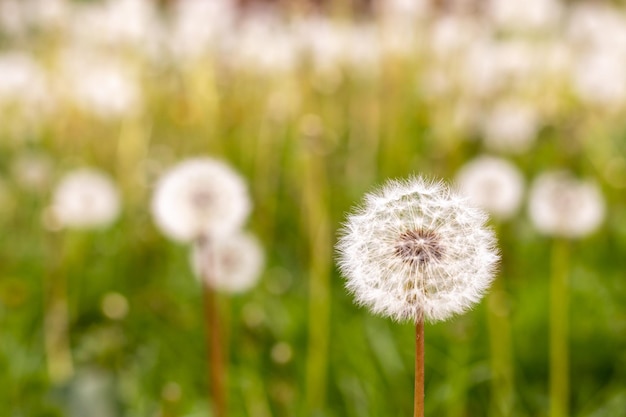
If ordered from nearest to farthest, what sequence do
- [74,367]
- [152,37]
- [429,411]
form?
[429,411] < [74,367] < [152,37]

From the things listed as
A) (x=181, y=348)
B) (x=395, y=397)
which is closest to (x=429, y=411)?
(x=395, y=397)

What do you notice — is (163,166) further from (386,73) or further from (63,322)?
(63,322)

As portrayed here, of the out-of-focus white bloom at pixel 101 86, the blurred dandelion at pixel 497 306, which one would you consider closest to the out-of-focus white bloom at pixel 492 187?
the blurred dandelion at pixel 497 306

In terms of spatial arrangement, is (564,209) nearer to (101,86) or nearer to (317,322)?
(317,322)

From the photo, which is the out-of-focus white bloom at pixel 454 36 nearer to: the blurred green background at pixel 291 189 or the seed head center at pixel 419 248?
the blurred green background at pixel 291 189

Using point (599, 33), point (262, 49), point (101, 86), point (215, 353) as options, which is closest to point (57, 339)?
point (215, 353)

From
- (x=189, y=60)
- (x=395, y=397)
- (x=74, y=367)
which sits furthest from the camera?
(x=189, y=60)

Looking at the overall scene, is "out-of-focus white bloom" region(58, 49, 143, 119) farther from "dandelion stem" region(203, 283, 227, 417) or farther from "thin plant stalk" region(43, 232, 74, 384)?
"dandelion stem" region(203, 283, 227, 417)
